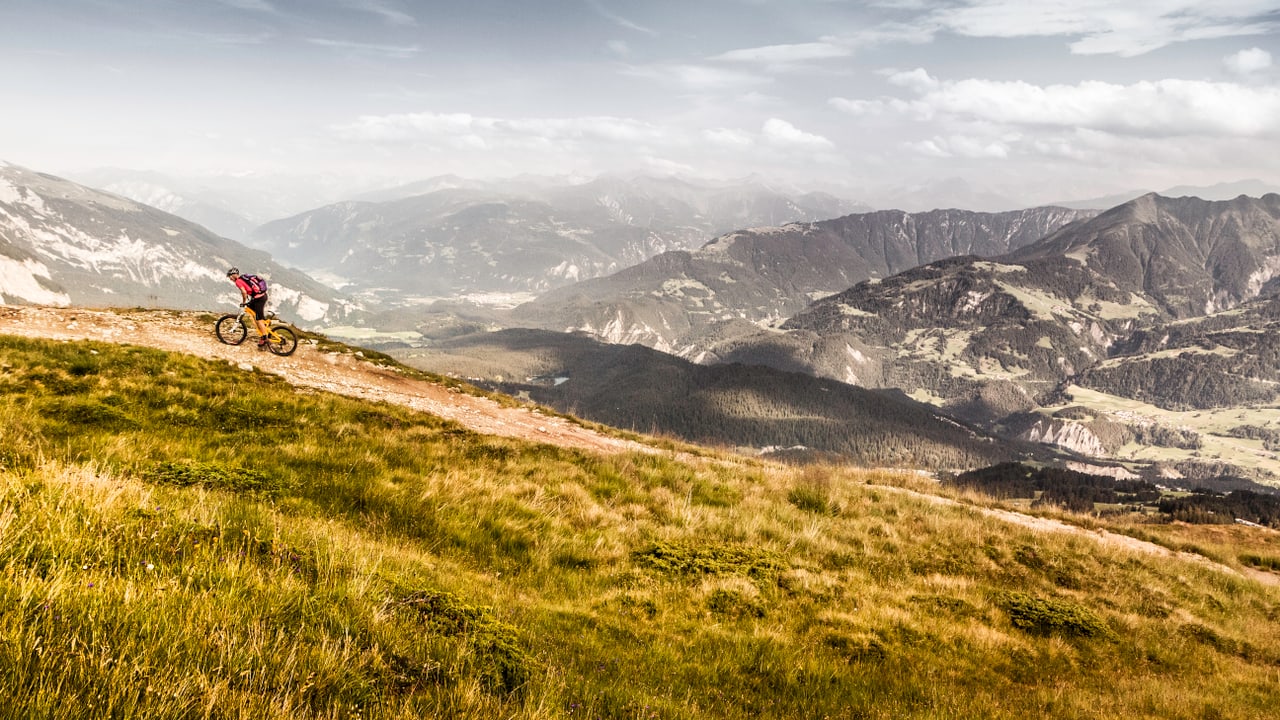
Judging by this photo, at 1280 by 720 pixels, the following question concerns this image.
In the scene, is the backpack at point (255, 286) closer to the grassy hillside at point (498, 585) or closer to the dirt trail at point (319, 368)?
the dirt trail at point (319, 368)

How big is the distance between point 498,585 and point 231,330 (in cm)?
2515

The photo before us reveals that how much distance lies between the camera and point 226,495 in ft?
24.3

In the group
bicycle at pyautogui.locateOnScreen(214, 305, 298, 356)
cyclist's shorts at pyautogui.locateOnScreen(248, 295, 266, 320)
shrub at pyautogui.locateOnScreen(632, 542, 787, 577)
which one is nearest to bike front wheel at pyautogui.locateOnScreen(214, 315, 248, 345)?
bicycle at pyautogui.locateOnScreen(214, 305, 298, 356)

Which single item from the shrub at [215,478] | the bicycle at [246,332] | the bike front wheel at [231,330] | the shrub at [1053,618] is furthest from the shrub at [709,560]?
the bike front wheel at [231,330]

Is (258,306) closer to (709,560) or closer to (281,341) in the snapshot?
(281,341)

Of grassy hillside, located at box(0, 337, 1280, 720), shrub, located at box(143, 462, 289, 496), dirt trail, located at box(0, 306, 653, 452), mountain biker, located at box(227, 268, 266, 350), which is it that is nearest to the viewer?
grassy hillside, located at box(0, 337, 1280, 720)

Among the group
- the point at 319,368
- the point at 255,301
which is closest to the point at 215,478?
the point at 319,368

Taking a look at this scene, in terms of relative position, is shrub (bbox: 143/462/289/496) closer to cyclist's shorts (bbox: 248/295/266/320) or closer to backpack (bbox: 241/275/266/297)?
backpack (bbox: 241/275/266/297)

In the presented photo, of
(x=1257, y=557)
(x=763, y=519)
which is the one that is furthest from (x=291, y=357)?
(x=1257, y=557)

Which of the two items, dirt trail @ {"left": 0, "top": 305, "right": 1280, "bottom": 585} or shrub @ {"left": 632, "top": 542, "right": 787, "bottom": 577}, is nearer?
shrub @ {"left": 632, "top": 542, "right": 787, "bottom": 577}

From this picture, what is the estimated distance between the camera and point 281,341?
26094mm

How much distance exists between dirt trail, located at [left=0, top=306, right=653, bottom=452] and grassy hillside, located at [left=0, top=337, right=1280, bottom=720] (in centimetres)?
412

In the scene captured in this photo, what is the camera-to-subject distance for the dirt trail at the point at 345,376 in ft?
66.7

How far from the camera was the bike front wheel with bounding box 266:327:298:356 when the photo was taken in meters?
25.7
